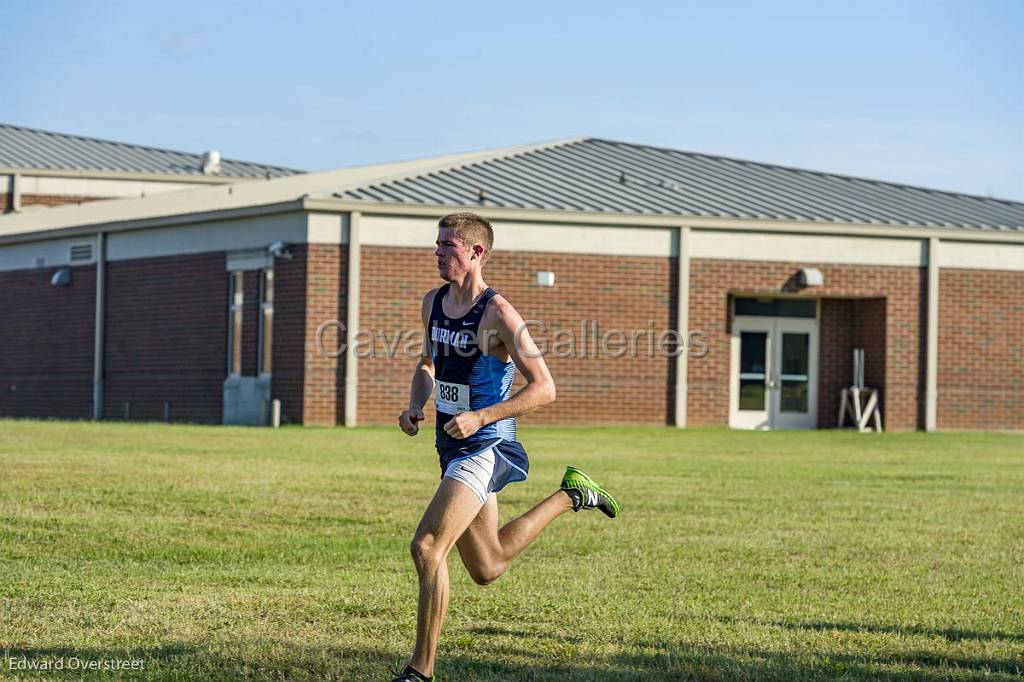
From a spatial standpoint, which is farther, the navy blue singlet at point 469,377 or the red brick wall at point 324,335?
the red brick wall at point 324,335

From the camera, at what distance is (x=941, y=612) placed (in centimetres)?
862

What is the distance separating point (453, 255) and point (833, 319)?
88.1 ft

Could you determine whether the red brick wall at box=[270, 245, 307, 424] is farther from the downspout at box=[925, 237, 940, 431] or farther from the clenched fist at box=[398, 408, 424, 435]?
the clenched fist at box=[398, 408, 424, 435]

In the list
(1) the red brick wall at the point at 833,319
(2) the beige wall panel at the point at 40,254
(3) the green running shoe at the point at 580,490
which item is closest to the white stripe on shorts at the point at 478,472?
(3) the green running shoe at the point at 580,490

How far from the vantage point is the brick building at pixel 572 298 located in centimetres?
2917

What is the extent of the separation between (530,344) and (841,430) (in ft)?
84.8

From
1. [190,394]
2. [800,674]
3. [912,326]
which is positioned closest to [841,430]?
[912,326]

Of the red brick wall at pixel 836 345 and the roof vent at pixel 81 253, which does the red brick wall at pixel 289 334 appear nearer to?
the roof vent at pixel 81 253

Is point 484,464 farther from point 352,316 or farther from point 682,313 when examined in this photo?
point 682,313

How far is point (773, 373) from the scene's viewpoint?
3231 centimetres

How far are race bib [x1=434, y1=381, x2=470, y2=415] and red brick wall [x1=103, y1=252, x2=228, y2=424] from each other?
2463cm

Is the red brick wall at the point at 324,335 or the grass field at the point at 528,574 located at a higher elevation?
the red brick wall at the point at 324,335

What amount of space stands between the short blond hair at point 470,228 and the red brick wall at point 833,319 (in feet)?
78.9

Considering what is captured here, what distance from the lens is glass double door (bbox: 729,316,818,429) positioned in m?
32.0
